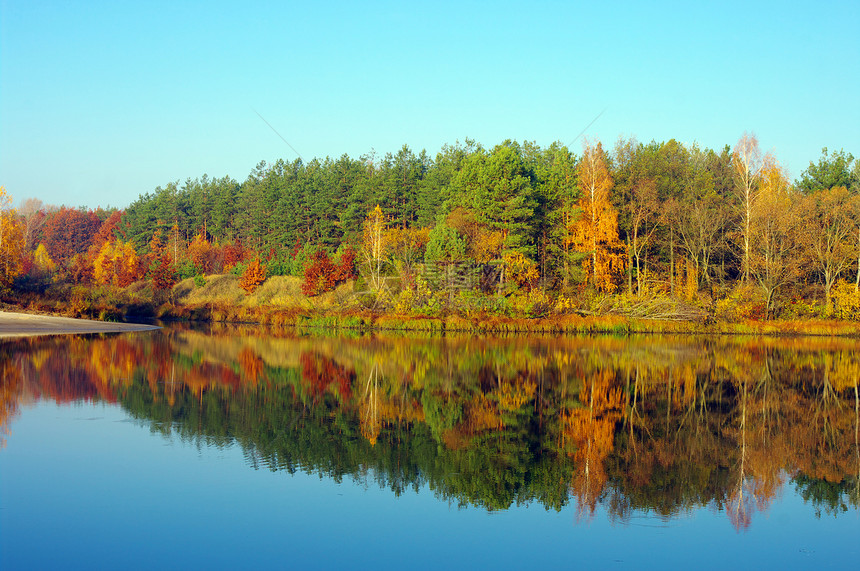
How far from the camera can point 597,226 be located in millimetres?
40062

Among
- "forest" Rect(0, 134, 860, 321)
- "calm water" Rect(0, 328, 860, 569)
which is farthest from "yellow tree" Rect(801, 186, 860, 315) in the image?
"calm water" Rect(0, 328, 860, 569)

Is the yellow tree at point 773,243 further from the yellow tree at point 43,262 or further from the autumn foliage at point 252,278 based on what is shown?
the yellow tree at point 43,262

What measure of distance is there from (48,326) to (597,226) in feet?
101

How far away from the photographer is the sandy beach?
2957cm

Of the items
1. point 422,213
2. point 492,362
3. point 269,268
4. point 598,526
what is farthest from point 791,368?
point 269,268

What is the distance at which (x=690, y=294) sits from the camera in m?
38.2

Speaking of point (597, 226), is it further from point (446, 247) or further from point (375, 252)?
point (375, 252)

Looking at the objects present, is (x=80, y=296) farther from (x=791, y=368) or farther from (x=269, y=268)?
(x=791, y=368)

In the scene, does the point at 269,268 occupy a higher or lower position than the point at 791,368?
higher

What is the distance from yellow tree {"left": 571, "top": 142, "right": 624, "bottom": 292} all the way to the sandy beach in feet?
85.1

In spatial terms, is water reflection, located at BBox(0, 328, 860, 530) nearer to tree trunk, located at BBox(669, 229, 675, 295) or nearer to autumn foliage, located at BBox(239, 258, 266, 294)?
tree trunk, located at BBox(669, 229, 675, 295)

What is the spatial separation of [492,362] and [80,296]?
93.8 ft

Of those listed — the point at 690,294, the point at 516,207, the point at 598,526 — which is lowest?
the point at 598,526

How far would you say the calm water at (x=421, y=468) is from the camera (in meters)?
6.43
